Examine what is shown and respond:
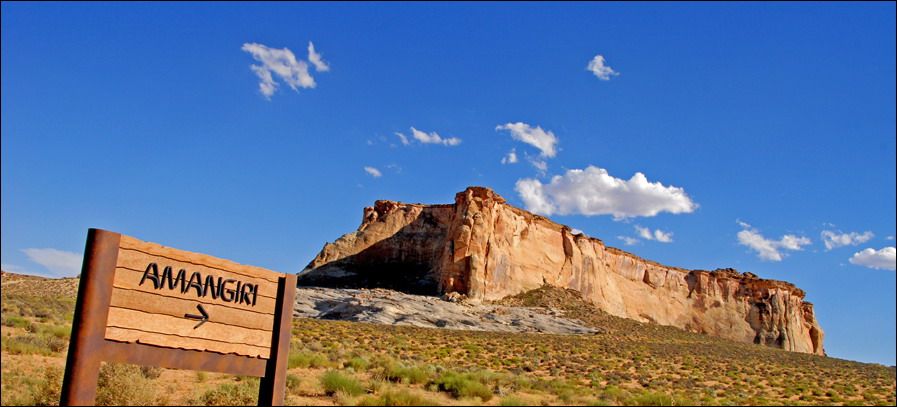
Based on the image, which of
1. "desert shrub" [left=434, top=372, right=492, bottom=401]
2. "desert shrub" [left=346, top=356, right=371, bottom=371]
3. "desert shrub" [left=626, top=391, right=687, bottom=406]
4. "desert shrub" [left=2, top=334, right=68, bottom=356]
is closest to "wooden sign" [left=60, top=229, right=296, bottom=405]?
"desert shrub" [left=434, top=372, right=492, bottom=401]

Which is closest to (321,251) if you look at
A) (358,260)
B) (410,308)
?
(358,260)

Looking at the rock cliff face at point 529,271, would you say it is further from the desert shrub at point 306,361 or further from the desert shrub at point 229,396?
the desert shrub at point 229,396

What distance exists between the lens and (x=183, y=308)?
18.3 ft

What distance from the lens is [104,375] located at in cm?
1448

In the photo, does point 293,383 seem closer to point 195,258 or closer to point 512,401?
point 512,401

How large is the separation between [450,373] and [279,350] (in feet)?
46.4

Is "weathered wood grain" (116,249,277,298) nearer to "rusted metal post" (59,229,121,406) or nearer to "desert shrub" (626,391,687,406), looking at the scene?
"rusted metal post" (59,229,121,406)

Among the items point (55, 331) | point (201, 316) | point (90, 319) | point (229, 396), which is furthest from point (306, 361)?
point (90, 319)

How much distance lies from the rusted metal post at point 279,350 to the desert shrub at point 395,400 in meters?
9.65

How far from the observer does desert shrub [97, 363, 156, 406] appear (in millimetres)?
14156

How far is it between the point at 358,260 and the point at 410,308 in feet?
79.4

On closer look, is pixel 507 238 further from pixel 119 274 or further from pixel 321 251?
pixel 119 274

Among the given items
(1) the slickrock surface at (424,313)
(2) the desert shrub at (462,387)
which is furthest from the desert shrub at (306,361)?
(1) the slickrock surface at (424,313)

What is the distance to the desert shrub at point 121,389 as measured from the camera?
14156 millimetres
